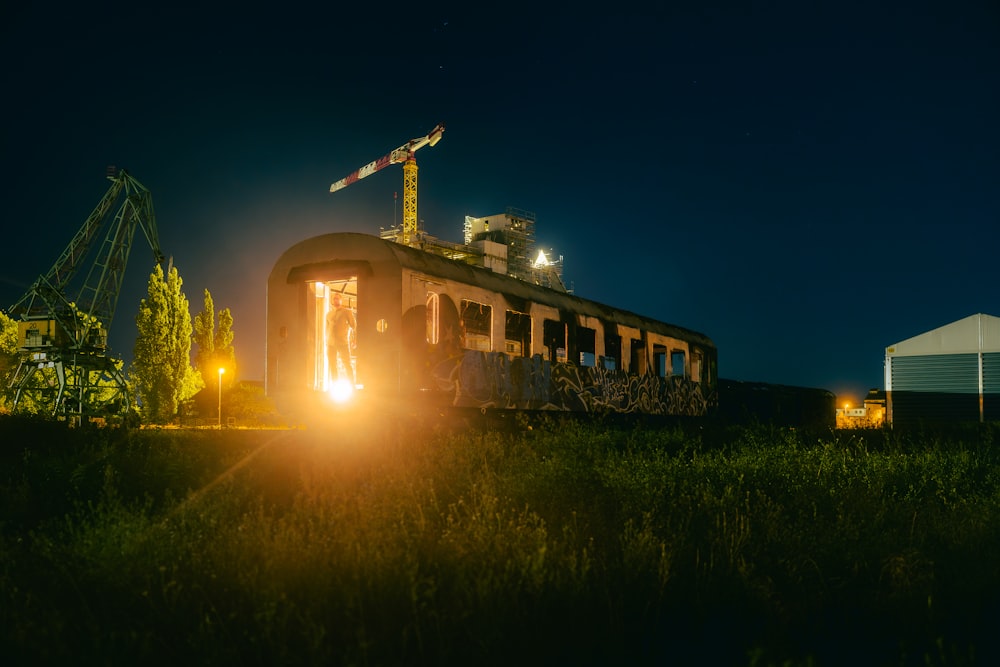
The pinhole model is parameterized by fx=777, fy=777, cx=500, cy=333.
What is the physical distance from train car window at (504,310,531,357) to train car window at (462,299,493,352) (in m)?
0.87

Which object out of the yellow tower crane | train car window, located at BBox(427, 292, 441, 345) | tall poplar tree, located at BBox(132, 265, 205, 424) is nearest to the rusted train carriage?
train car window, located at BBox(427, 292, 441, 345)

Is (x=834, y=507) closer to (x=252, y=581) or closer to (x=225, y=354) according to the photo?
(x=252, y=581)

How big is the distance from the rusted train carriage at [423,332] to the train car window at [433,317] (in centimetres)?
2

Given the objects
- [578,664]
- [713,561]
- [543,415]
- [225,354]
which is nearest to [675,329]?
[543,415]

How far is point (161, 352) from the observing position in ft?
157

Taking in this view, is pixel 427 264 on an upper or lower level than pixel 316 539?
upper

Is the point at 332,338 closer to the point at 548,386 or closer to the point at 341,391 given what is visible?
the point at 341,391

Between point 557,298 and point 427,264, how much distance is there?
14.6 feet

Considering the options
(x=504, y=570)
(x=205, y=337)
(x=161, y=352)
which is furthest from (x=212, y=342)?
(x=504, y=570)

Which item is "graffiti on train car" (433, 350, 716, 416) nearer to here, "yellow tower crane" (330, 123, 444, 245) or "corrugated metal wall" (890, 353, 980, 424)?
"corrugated metal wall" (890, 353, 980, 424)

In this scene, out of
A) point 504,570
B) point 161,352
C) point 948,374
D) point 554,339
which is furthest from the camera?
point 161,352

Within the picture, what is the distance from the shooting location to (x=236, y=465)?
9.84 m

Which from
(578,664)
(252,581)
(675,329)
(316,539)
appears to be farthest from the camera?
(675,329)

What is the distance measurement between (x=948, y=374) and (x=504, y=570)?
29893 millimetres
